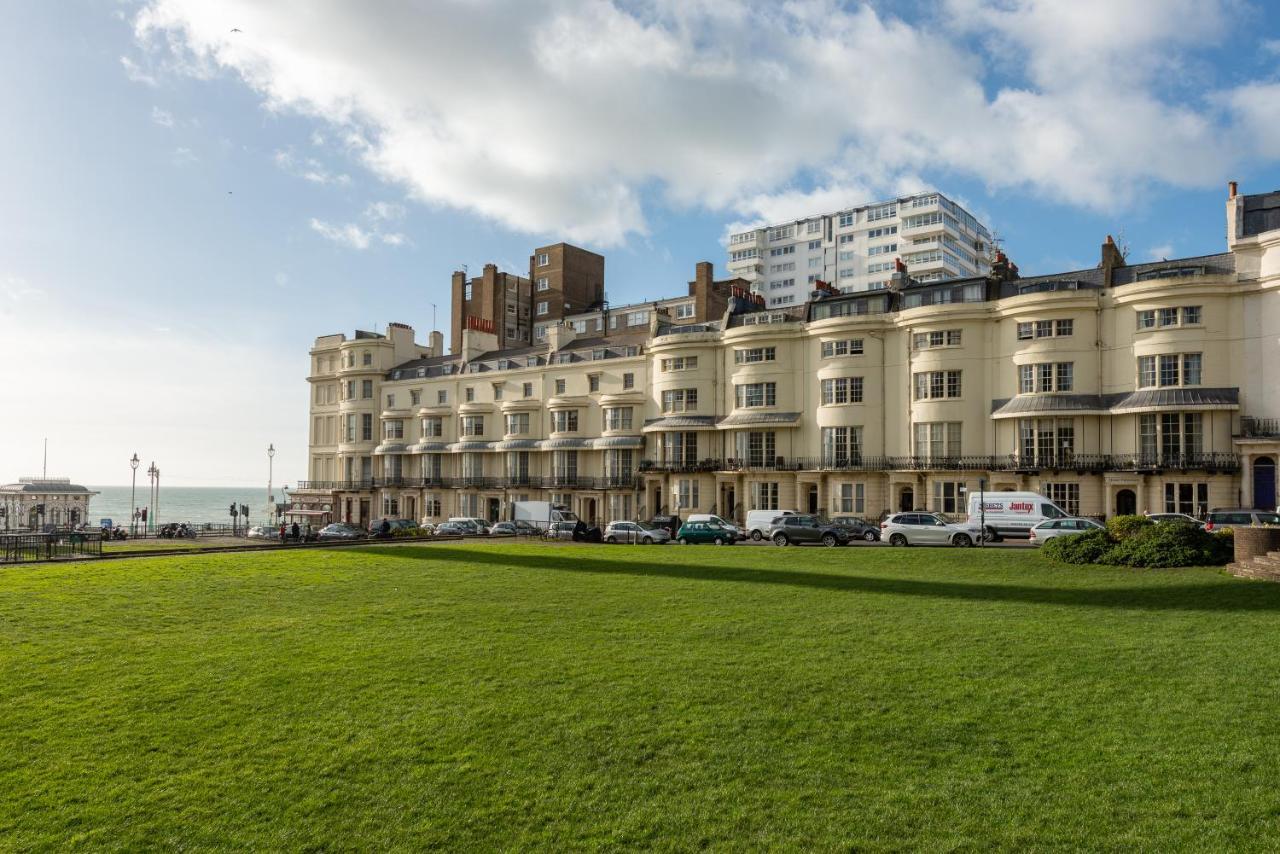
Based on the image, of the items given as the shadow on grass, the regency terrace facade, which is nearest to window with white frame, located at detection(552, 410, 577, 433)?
the regency terrace facade

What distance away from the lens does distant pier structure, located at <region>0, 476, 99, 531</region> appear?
95669mm

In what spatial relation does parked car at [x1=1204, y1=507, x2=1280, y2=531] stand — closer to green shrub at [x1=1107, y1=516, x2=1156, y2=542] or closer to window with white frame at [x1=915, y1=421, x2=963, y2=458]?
green shrub at [x1=1107, y1=516, x2=1156, y2=542]

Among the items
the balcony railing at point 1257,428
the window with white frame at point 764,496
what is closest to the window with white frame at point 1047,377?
the balcony railing at point 1257,428

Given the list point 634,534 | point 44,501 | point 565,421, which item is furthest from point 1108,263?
point 44,501

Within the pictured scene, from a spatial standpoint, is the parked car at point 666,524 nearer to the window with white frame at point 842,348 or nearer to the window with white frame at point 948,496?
the window with white frame at point 842,348

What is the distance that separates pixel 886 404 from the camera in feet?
177

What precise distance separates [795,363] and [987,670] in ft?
146

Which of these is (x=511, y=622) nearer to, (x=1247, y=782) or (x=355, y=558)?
(x=1247, y=782)

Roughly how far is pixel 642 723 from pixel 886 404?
44.9 m

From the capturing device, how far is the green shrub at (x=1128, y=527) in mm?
28203

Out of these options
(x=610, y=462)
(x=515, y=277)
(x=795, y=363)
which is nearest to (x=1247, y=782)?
(x=795, y=363)

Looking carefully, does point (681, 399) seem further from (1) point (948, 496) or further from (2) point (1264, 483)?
(2) point (1264, 483)

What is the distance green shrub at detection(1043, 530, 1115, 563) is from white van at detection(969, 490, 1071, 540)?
961 cm

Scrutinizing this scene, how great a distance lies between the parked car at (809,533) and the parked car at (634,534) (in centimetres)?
628
